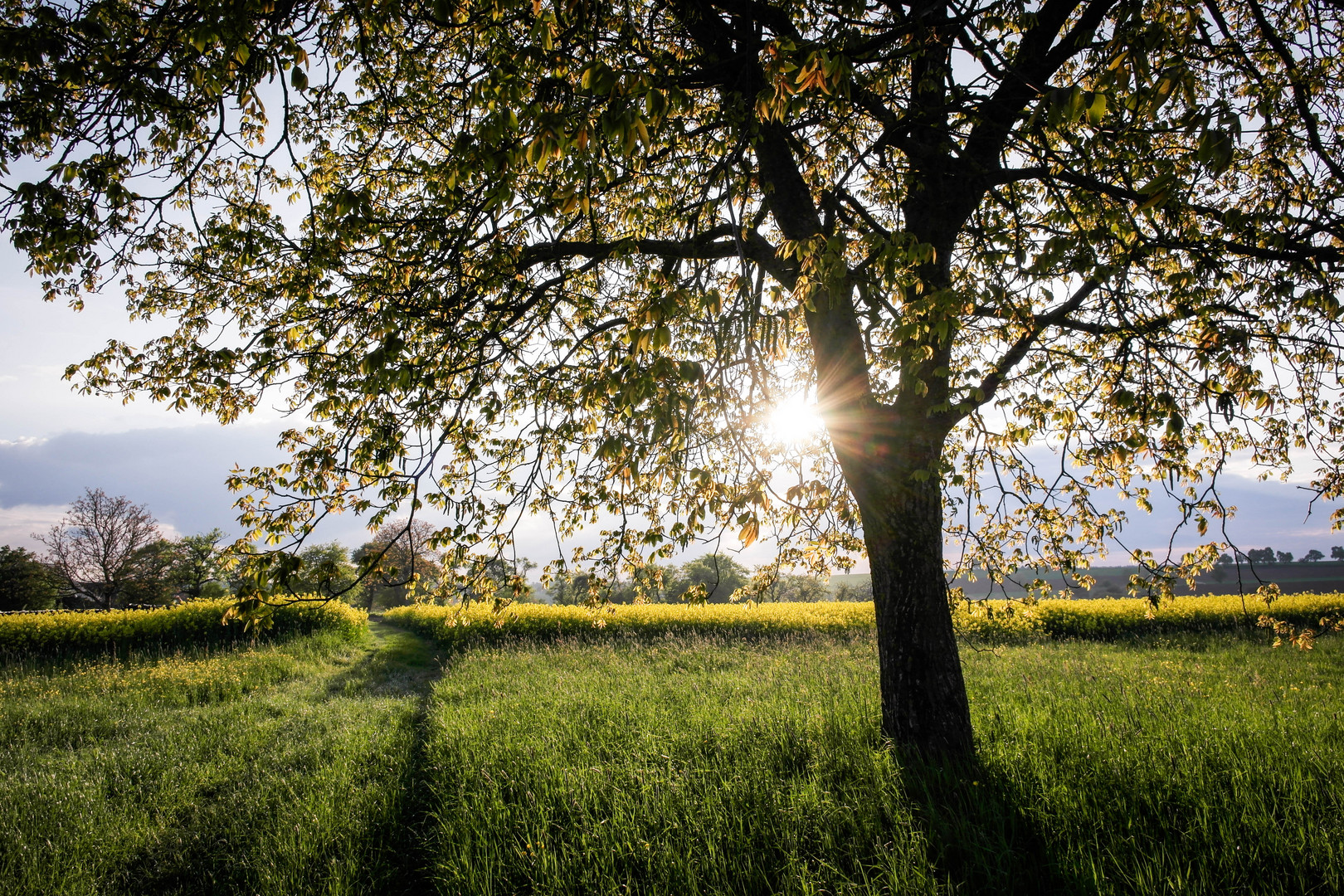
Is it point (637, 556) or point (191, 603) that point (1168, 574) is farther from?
point (191, 603)

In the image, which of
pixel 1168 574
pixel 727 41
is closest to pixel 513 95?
pixel 727 41

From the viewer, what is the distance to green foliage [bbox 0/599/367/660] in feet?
51.7

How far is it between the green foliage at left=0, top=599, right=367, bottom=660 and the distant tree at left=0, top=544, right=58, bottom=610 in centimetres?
2342

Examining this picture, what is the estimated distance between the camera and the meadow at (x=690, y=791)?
120 inches

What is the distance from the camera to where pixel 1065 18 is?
424cm

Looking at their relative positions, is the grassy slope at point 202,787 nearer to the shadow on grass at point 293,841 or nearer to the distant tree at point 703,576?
the shadow on grass at point 293,841

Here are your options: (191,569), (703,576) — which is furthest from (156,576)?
(703,576)

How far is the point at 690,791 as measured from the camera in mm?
4031

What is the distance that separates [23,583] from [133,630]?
28.1m

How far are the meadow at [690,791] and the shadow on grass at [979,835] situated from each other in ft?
0.06

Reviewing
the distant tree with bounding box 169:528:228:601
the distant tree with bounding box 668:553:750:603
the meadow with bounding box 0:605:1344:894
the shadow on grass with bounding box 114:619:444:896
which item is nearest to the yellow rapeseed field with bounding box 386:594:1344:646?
the distant tree with bounding box 668:553:750:603

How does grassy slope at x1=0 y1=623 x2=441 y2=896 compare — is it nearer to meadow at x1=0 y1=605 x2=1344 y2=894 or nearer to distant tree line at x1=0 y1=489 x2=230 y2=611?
meadow at x1=0 y1=605 x2=1344 y2=894

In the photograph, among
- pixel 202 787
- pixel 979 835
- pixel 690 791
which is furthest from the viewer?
pixel 202 787

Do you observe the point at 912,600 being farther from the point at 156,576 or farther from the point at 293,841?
the point at 156,576
